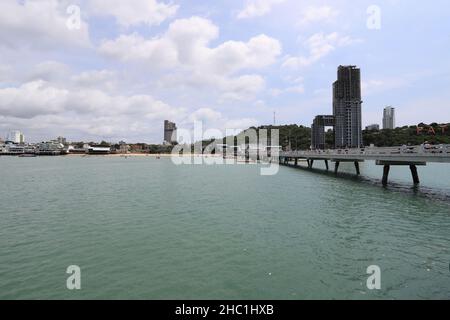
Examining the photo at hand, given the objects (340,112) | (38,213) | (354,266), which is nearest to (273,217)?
(354,266)

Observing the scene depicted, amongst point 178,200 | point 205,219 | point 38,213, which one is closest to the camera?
point 205,219

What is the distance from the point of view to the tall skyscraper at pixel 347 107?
147 meters

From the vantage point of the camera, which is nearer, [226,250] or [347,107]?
[226,250]

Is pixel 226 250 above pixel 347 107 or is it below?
below

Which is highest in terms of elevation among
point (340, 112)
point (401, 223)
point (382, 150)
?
point (340, 112)

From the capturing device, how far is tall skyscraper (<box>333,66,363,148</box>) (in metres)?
147

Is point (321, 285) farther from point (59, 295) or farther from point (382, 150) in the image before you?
point (382, 150)

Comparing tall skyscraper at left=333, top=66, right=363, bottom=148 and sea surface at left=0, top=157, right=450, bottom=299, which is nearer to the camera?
sea surface at left=0, top=157, right=450, bottom=299

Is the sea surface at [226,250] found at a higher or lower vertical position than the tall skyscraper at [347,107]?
lower

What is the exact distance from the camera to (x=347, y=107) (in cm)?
16088

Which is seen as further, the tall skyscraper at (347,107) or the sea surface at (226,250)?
the tall skyscraper at (347,107)

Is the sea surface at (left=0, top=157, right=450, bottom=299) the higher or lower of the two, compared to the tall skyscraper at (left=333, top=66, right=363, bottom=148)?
lower

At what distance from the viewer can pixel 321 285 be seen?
412 inches

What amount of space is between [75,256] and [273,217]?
1315 centimetres
